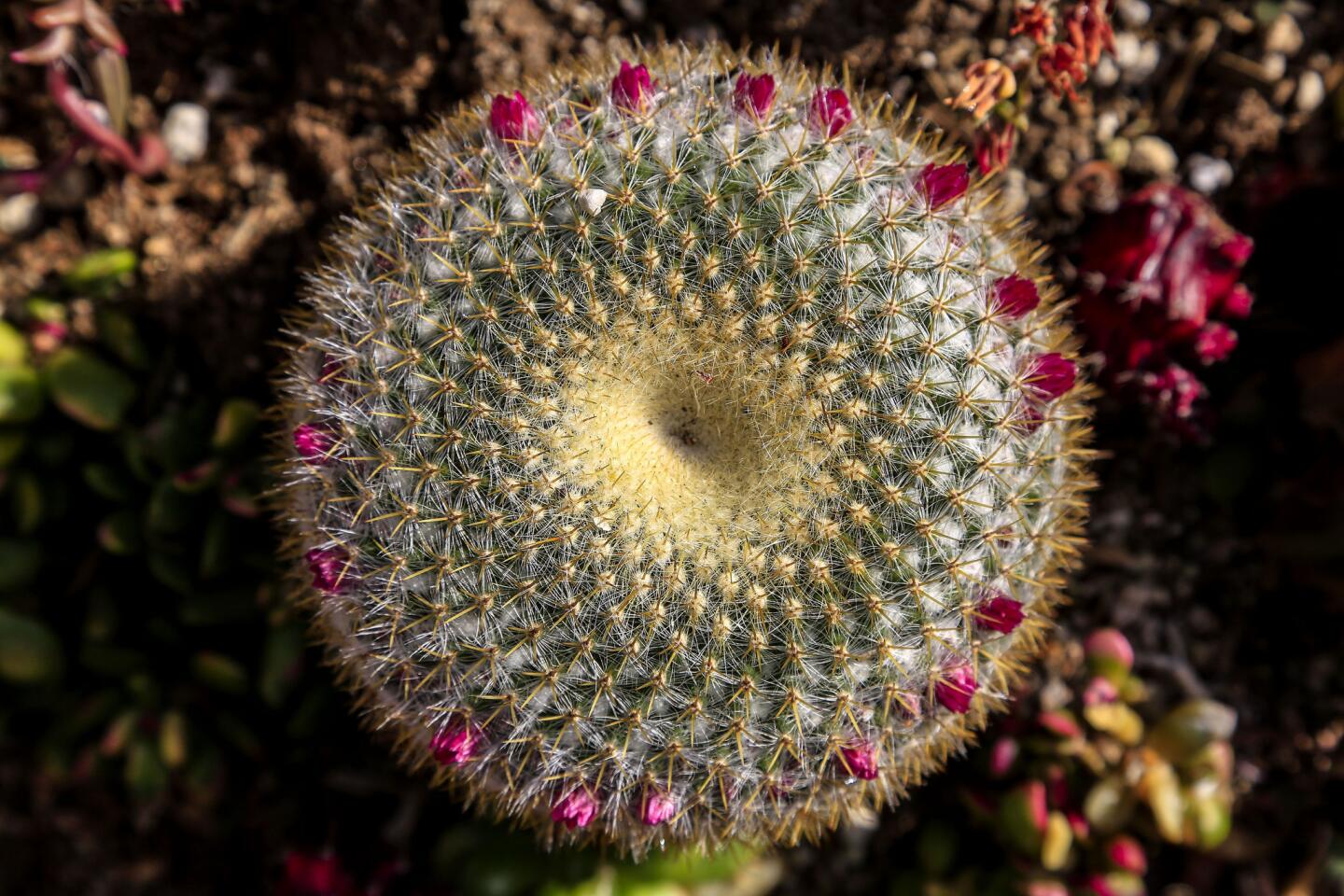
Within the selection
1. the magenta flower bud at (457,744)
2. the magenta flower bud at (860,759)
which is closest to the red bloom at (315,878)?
the magenta flower bud at (457,744)

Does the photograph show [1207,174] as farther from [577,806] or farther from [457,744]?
[457,744]

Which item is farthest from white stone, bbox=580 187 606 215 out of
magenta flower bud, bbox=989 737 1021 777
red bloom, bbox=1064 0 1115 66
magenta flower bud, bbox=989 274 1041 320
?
magenta flower bud, bbox=989 737 1021 777

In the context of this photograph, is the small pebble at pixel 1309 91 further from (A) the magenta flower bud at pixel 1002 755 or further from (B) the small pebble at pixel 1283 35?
(A) the magenta flower bud at pixel 1002 755

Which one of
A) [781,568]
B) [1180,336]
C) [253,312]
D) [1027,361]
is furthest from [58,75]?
[1180,336]

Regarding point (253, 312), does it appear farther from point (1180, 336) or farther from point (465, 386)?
point (1180, 336)

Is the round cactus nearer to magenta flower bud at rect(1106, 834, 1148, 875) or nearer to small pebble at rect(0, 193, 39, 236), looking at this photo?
magenta flower bud at rect(1106, 834, 1148, 875)

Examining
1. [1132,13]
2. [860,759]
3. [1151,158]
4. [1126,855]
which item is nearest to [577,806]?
[860,759]
